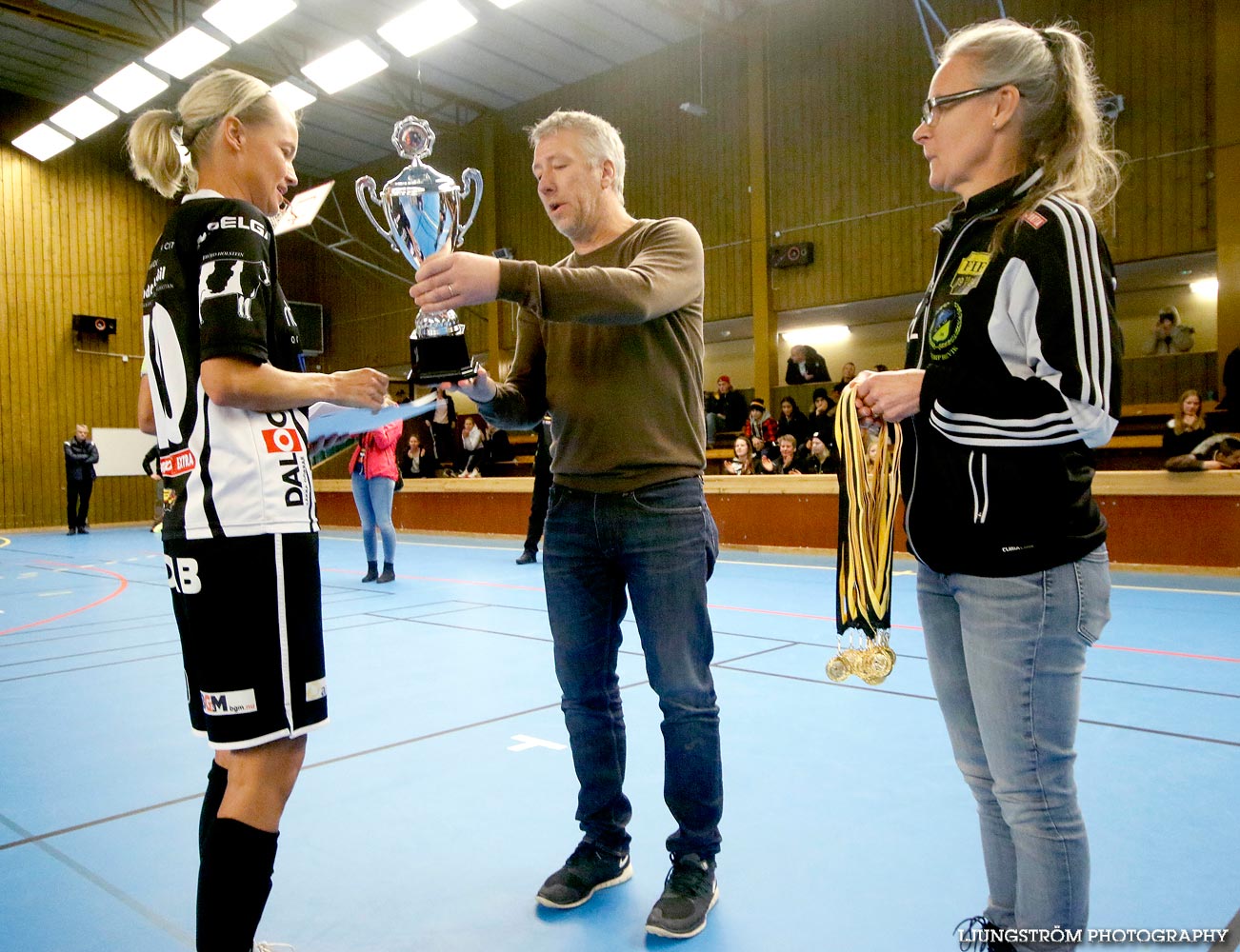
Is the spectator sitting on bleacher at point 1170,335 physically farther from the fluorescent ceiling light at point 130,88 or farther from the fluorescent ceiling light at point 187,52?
the fluorescent ceiling light at point 130,88

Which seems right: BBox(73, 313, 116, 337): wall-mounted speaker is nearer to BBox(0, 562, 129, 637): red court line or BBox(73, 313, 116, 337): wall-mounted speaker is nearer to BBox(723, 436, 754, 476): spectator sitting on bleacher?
BBox(0, 562, 129, 637): red court line

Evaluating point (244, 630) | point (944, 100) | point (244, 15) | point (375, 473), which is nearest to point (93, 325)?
point (244, 15)

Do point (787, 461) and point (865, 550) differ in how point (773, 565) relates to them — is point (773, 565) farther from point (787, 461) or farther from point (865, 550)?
point (865, 550)

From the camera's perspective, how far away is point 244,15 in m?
11.0

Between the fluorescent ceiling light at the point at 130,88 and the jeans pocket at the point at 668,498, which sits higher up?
the fluorescent ceiling light at the point at 130,88

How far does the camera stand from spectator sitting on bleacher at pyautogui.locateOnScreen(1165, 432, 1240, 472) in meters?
6.68

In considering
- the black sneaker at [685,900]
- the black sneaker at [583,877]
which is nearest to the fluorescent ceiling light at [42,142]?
the black sneaker at [583,877]

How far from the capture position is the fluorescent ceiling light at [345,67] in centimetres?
1203

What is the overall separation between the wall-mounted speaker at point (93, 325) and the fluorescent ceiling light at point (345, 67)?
6.18m

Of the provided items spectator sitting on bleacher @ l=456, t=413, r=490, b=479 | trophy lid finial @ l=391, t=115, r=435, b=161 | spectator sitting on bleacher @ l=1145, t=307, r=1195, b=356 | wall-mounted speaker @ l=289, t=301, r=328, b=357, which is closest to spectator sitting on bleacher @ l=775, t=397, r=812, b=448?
spectator sitting on bleacher @ l=1145, t=307, r=1195, b=356

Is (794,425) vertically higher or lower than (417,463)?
higher

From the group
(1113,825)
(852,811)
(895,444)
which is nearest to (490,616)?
(852,811)

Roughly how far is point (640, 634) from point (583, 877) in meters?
0.53

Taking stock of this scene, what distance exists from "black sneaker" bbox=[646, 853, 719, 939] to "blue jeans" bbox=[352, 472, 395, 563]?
208 inches
